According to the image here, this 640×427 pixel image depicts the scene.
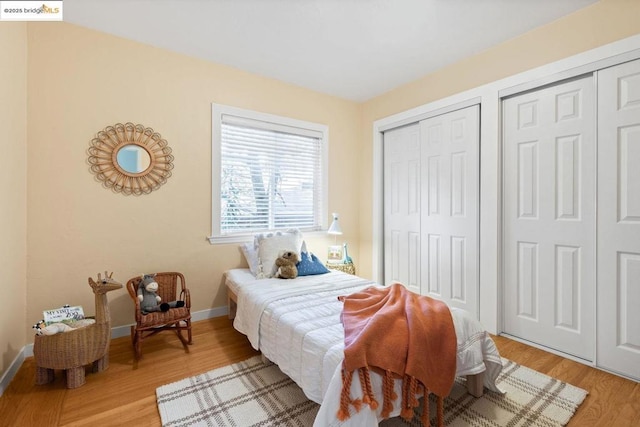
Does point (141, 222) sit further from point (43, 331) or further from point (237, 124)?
point (237, 124)

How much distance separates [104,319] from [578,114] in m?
3.85

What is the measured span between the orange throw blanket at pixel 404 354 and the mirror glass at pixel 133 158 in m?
2.31

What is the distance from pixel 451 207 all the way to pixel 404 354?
6.88ft

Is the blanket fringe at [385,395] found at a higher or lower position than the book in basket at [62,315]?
lower

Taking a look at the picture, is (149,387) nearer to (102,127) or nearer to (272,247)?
(272,247)

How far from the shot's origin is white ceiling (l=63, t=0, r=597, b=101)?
2.18 m

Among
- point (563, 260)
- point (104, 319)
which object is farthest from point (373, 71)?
point (104, 319)

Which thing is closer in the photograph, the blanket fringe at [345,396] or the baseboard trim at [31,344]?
the blanket fringe at [345,396]

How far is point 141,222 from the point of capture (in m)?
2.69

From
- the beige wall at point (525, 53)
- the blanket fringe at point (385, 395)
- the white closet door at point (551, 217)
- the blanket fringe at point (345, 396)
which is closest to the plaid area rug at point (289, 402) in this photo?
the blanket fringe at point (385, 395)

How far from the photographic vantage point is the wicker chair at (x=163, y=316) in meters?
2.22

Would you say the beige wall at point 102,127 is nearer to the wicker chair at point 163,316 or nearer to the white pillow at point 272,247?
the wicker chair at point 163,316

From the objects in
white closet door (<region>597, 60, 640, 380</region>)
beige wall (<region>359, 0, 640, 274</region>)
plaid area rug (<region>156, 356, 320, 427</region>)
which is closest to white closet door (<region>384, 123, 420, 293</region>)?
beige wall (<region>359, 0, 640, 274</region>)

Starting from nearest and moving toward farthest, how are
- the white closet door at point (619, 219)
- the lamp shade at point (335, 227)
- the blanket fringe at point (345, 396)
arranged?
the blanket fringe at point (345, 396)
the white closet door at point (619, 219)
the lamp shade at point (335, 227)
